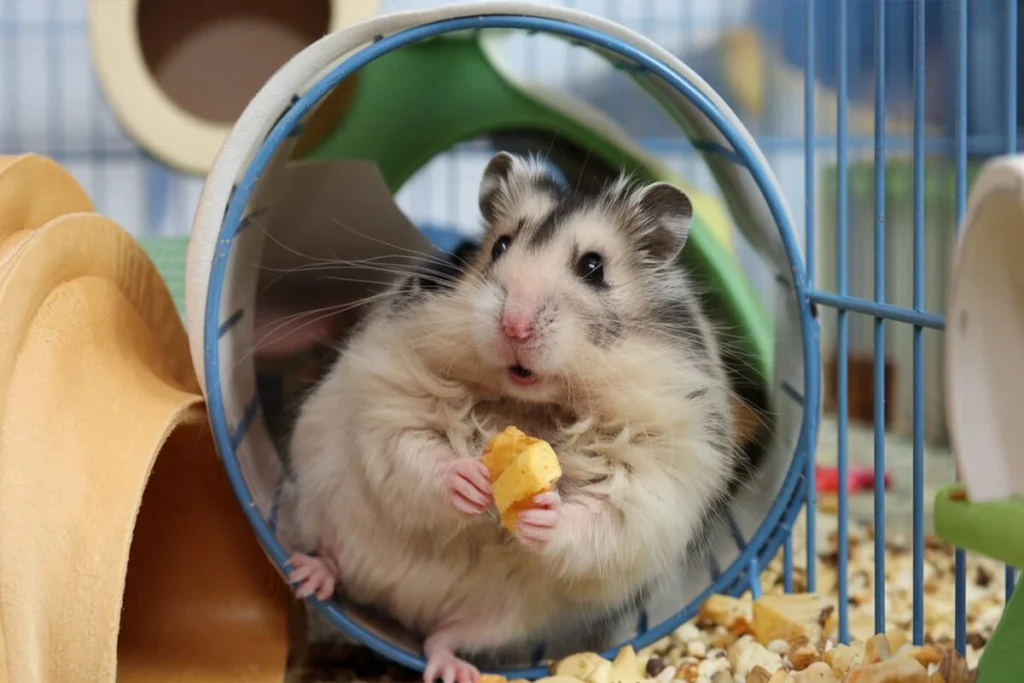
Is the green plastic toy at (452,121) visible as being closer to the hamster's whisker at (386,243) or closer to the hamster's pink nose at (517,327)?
the hamster's whisker at (386,243)

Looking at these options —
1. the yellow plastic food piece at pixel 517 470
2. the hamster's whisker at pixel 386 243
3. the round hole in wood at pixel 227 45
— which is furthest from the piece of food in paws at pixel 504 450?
the round hole in wood at pixel 227 45

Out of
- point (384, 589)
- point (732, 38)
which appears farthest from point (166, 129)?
point (732, 38)

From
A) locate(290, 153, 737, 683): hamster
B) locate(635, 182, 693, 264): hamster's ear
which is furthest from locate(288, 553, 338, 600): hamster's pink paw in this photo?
locate(635, 182, 693, 264): hamster's ear

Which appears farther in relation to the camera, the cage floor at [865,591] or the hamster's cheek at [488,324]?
the cage floor at [865,591]

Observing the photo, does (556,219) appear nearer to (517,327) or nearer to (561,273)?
(561,273)

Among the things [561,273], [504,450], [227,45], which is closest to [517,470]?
[504,450]

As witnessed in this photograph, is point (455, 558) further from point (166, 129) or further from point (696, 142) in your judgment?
point (166, 129)

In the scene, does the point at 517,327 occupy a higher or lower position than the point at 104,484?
higher
